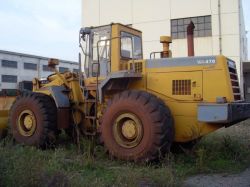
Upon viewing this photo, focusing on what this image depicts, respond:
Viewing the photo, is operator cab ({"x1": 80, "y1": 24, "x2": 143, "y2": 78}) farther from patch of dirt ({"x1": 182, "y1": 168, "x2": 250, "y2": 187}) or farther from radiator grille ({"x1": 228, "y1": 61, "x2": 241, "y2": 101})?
patch of dirt ({"x1": 182, "y1": 168, "x2": 250, "y2": 187})

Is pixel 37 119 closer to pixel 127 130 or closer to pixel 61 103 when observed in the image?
pixel 61 103

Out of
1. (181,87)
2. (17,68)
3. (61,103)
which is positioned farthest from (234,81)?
(17,68)

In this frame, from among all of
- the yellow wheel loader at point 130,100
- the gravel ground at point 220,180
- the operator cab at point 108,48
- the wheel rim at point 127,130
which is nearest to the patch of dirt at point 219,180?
the gravel ground at point 220,180

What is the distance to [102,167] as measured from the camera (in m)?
7.57

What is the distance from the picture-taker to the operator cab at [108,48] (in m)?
9.45

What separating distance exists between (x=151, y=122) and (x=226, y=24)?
1787 centimetres

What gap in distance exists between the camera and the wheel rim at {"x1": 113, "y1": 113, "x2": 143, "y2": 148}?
8.12 m

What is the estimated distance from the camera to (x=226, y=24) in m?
24.2

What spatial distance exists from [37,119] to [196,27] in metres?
17.3

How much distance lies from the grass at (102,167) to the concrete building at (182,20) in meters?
14.7

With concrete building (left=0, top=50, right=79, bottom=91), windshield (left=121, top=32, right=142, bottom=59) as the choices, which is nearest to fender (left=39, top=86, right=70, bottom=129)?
windshield (left=121, top=32, right=142, bottom=59)

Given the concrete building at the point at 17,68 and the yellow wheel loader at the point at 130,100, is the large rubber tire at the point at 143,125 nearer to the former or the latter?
the yellow wheel loader at the point at 130,100

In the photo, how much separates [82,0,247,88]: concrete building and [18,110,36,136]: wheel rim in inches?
651

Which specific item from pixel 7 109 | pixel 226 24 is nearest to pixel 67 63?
pixel 226 24
